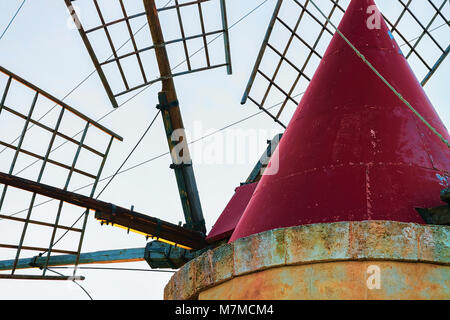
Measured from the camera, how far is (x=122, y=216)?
1005 centimetres

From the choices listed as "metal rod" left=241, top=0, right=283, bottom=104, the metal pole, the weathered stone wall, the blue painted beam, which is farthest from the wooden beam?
the weathered stone wall

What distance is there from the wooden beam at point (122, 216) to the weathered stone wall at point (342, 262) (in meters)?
4.88

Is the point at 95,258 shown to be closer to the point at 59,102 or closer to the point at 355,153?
the point at 59,102

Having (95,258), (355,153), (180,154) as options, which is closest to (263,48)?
(180,154)

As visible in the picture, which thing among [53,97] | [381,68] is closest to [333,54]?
[381,68]

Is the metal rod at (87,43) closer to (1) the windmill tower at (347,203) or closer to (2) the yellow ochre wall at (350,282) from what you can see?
(1) the windmill tower at (347,203)

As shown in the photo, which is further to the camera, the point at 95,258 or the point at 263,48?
the point at 95,258

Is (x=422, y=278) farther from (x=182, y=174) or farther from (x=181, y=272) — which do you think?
(x=182, y=174)

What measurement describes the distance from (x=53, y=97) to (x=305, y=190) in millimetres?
5699

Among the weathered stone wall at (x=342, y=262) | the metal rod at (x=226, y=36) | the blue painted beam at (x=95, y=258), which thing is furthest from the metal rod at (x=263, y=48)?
the blue painted beam at (x=95, y=258)

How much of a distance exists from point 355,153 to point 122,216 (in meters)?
5.12

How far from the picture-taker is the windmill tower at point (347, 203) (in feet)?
15.8

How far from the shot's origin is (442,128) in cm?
624
